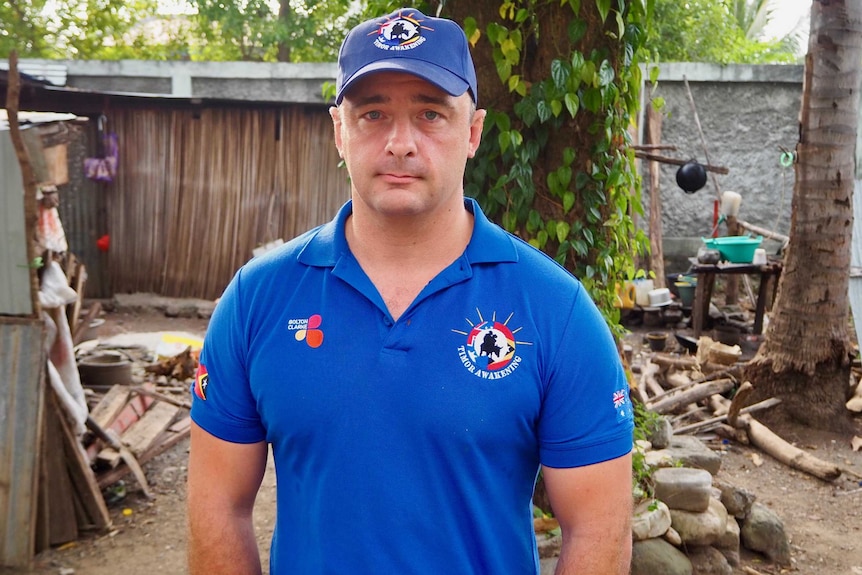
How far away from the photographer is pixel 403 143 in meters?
1.77

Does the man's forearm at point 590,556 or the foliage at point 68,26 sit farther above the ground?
the foliage at point 68,26

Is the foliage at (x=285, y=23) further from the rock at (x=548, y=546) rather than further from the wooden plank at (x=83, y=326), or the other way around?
the rock at (x=548, y=546)

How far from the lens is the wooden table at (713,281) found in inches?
390

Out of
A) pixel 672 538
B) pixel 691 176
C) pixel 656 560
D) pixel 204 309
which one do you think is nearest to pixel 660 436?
pixel 672 538

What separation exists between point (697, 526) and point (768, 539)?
0.69m

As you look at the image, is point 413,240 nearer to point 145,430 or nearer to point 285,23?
point 145,430

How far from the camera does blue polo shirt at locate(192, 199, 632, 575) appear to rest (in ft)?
5.47

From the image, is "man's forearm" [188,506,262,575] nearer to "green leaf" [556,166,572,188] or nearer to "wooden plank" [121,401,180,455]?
"green leaf" [556,166,572,188]

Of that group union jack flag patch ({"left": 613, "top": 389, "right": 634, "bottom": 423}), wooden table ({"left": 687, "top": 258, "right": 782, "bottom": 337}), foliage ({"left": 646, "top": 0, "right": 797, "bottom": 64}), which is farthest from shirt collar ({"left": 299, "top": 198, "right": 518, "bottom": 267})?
foliage ({"left": 646, "top": 0, "right": 797, "bottom": 64})

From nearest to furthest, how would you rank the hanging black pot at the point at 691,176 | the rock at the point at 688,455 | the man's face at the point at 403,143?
the man's face at the point at 403,143, the rock at the point at 688,455, the hanging black pot at the point at 691,176

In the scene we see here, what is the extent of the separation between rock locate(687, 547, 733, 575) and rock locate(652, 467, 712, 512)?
0.22 metres

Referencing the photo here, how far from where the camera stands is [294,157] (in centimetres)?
1091

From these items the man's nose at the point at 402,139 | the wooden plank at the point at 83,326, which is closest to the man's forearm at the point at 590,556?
the man's nose at the point at 402,139

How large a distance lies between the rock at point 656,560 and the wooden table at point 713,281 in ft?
20.3
